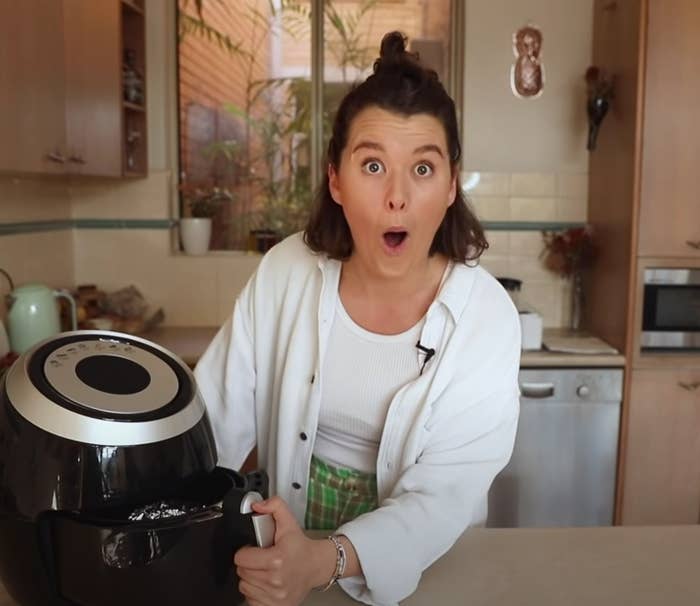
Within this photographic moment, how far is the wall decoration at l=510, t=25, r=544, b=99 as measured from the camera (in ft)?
10.1

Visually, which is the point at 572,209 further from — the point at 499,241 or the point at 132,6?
the point at 132,6

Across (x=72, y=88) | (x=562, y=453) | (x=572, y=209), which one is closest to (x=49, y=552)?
(x=72, y=88)

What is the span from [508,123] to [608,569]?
236cm

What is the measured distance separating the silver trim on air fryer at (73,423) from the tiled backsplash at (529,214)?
2464 mm

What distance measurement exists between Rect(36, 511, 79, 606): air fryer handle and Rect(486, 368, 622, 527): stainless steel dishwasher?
207 centimetres

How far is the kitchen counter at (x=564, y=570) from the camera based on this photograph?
98 centimetres

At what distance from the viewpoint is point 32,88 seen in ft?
7.10

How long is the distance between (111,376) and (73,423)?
82mm

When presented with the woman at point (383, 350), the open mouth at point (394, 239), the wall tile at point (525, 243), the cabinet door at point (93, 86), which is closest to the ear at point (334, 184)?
the woman at point (383, 350)

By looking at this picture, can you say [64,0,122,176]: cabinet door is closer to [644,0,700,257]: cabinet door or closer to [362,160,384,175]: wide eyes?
[362,160,384,175]: wide eyes

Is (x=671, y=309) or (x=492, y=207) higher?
(x=492, y=207)

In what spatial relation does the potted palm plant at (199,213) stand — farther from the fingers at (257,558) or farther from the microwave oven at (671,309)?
the fingers at (257,558)

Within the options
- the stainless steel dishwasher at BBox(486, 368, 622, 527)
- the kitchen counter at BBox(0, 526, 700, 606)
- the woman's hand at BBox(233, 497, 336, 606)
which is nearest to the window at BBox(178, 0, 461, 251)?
the stainless steel dishwasher at BBox(486, 368, 622, 527)

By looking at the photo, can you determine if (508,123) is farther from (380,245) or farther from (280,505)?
(280,505)
